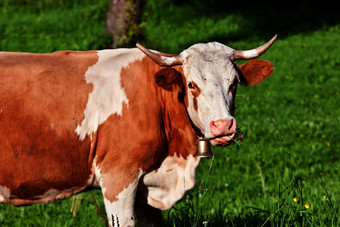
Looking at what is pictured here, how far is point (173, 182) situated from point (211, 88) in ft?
3.39

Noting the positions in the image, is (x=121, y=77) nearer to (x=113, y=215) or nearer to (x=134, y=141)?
(x=134, y=141)

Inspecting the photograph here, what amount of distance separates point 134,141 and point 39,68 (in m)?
1.05

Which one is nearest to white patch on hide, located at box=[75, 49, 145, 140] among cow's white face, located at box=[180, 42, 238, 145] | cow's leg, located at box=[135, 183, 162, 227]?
cow's white face, located at box=[180, 42, 238, 145]

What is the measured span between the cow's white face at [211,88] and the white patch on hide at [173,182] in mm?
371

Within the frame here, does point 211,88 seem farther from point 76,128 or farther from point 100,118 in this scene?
point 76,128

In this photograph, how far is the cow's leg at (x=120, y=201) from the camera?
4.72 m

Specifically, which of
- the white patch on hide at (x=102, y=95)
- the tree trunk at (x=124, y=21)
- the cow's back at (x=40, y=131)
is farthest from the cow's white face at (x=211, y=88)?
the tree trunk at (x=124, y=21)

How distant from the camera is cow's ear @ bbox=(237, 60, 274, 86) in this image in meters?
5.17

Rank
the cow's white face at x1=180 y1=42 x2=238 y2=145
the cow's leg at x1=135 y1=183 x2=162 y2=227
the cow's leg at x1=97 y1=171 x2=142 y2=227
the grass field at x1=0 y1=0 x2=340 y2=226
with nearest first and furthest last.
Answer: the cow's white face at x1=180 y1=42 x2=238 y2=145, the cow's leg at x1=97 y1=171 x2=142 y2=227, the cow's leg at x1=135 y1=183 x2=162 y2=227, the grass field at x1=0 y1=0 x2=340 y2=226

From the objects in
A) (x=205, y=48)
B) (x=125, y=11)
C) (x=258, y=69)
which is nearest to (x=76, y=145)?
(x=205, y=48)

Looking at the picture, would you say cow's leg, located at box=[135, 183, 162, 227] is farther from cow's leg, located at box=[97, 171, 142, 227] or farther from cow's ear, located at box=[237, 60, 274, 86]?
cow's ear, located at box=[237, 60, 274, 86]

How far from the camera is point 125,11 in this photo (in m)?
15.4

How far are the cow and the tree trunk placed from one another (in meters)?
9.30

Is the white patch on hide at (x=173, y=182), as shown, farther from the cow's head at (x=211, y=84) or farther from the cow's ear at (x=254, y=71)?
the cow's ear at (x=254, y=71)
